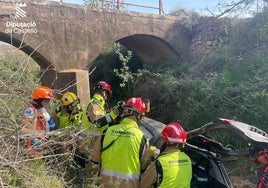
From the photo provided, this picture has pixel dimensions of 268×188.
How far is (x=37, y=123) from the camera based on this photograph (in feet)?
15.9

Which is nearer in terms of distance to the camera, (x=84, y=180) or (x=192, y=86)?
(x=84, y=180)

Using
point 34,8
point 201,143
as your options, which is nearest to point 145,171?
point 201,143

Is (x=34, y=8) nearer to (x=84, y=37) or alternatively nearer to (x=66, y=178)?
(x=84, y=37)

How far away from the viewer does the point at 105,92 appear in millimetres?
6176

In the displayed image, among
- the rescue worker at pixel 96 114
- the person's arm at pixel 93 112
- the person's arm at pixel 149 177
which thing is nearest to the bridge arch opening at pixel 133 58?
the rescue worker at pixel 96 114

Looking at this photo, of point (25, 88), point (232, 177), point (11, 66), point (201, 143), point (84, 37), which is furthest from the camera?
point (84, 37)

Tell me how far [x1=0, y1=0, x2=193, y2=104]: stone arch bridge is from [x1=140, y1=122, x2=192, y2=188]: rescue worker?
4.65m

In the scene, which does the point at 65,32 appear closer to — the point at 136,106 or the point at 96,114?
the point at 96,114

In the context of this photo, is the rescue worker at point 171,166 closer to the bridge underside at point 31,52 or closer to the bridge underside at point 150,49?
the bridge underside at point 31,52

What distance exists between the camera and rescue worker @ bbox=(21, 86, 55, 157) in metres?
3.59

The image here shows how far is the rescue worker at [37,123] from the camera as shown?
3.59 m

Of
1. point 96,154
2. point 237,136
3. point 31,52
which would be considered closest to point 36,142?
point 96,154

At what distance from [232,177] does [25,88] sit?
16.9 feet

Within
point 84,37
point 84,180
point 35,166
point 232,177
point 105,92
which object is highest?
point 84,37
